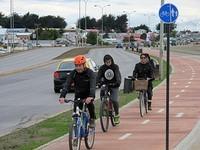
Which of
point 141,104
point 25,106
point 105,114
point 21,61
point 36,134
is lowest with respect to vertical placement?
point 21,61

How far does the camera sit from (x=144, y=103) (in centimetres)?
1712

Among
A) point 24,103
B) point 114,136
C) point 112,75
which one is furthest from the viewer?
point 24,103

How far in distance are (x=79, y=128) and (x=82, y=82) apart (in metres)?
0.96

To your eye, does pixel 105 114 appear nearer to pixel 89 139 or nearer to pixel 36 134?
pixel 36 134

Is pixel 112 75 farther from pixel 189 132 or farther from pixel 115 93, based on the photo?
pixel 189 132

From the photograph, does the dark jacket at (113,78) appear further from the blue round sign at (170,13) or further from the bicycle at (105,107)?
the blue round sign at (170,13)

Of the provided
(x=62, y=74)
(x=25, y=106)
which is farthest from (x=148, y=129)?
(x=62, y=74)

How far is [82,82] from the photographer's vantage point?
10555 mm

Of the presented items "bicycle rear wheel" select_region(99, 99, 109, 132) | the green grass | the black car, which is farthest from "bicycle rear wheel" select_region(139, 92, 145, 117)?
the black car

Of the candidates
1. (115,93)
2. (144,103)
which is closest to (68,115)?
(144,103)

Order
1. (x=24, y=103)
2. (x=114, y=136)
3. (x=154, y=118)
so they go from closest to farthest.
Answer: (x=114, y=136) < (x=154, y=118) < (x=24, y=103)

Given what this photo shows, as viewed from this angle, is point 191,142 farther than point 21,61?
No

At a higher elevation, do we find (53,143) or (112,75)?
(112,75)

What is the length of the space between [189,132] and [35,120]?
5.20 meters
